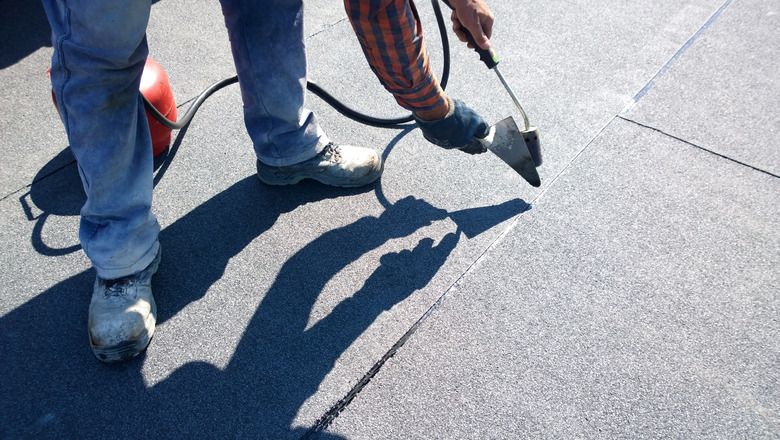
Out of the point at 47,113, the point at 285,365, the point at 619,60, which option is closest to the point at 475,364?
the point at 285,365

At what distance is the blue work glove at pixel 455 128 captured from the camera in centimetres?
175

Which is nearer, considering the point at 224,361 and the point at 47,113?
the point at 224,361

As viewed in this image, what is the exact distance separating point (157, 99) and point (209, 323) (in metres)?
0.92

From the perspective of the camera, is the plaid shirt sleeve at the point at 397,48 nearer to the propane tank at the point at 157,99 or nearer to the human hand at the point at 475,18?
the human hand at the point at 475,18

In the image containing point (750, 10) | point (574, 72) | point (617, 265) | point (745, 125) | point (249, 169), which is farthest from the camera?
point (750, 10)

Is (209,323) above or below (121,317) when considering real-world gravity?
below

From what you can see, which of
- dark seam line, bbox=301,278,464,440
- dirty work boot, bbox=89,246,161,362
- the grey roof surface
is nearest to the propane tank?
the grey roof surface

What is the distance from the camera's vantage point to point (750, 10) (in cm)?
308

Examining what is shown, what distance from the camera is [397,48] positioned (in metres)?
1.50

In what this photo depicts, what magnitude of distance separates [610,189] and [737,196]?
0.48 metres

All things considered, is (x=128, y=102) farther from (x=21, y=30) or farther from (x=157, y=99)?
(x=21, y=30)

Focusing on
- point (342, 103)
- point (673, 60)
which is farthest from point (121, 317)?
point (673, 60)

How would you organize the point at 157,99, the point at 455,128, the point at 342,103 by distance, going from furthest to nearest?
the point at 342,103 < the point at 157,99 < the point at 455,128

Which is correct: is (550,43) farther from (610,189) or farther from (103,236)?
(103,236)
